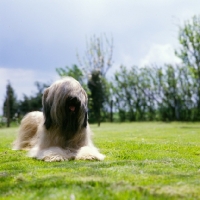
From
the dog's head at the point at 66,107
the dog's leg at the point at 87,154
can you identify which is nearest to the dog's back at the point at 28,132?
the dog's head at the point at 66,107

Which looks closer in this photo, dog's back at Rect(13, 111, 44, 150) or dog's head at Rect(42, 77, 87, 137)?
dog's head at Rect(42, 77, 87, 137)

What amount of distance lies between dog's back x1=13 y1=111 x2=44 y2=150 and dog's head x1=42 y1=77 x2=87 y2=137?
195 centimetres

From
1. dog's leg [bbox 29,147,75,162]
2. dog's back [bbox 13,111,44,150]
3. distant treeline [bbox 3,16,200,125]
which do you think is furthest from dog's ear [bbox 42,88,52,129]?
distant treeline [bbox 3,16,200,125]

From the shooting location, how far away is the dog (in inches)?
A: 277

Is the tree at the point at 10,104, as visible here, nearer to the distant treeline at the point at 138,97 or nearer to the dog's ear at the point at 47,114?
the distant treeline at the point at 138,97

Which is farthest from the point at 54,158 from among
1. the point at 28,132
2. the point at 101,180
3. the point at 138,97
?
the point at 138,97

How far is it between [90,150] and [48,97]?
4.25 feet

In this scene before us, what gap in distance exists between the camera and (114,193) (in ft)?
12.5

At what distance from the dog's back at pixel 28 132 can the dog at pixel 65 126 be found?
1.54 metres

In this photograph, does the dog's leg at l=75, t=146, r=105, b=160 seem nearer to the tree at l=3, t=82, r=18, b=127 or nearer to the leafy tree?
the tree at l=3, t=82, r=18, b=127

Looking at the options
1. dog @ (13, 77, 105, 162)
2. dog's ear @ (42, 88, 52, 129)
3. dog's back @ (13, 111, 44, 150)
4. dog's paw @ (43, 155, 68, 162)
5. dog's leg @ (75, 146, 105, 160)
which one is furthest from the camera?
dog's back @ (13, 111, 44, 150)

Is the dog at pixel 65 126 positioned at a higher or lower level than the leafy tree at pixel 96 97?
lower

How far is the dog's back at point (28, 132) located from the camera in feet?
30.6

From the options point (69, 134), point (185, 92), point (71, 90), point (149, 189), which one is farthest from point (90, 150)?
point (185, 92)
